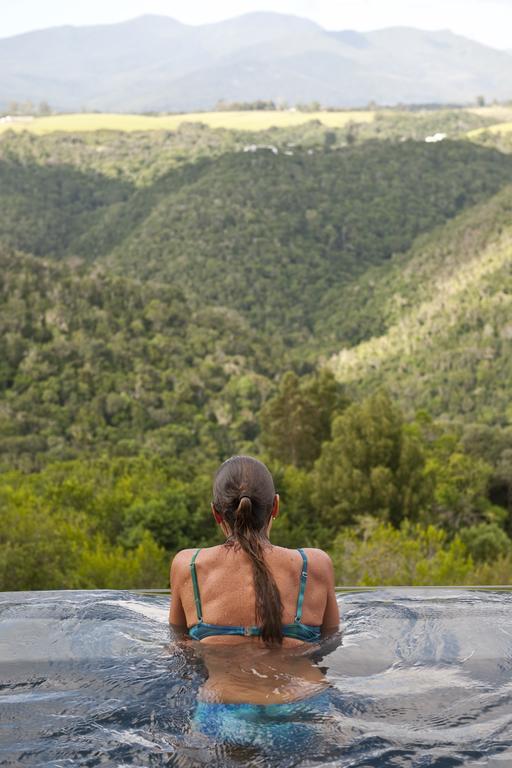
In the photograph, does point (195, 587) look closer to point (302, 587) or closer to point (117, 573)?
point (302, 587)

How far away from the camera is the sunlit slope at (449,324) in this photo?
185 ft

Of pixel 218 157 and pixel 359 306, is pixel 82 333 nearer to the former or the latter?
pixel 359 306

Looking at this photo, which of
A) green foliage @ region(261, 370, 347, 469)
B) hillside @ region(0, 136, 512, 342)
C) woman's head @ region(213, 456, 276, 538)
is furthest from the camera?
hillside @ region(0, 136, 512, 342)

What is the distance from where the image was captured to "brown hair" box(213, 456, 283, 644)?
346 centimetres

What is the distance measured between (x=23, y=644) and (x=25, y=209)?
343 feet

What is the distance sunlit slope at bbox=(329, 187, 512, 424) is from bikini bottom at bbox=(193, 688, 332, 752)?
160 ft

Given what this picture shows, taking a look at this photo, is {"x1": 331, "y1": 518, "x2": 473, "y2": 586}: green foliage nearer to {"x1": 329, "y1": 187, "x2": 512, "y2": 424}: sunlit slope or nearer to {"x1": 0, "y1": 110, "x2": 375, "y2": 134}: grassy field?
{"x1": 329, "y1": 187, "x2": 512, "y2": 424}: sunlit slope

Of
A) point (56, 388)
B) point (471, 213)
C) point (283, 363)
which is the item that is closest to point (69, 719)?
point (56, 388)

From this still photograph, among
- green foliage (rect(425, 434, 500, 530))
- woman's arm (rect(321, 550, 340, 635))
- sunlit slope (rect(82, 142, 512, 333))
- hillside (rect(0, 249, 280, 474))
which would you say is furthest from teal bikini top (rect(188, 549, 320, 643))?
sunlit slope (rect(82, 142, 512, 333))

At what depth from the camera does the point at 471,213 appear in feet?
279

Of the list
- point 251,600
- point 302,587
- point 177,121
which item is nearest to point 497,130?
point 177,121

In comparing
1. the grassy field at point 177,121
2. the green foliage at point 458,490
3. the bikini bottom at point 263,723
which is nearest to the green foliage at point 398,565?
the green foliage at point 458,490

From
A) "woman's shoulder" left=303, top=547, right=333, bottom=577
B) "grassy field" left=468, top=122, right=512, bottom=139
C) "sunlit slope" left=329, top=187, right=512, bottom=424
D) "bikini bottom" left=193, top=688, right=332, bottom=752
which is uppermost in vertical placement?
"grassy field" left=468, top=122, right=512, bottom=139

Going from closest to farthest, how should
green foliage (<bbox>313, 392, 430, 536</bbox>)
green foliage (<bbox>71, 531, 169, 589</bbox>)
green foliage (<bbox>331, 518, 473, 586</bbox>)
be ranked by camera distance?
1. green foliage (<bbox>331, 518, 473, 586</bbox>)
2. green foliage (<bbox>71, 531, 169, 589</bbox>)
3. green foliage (<bbox>313, 392, 430, 536</bbox>)
